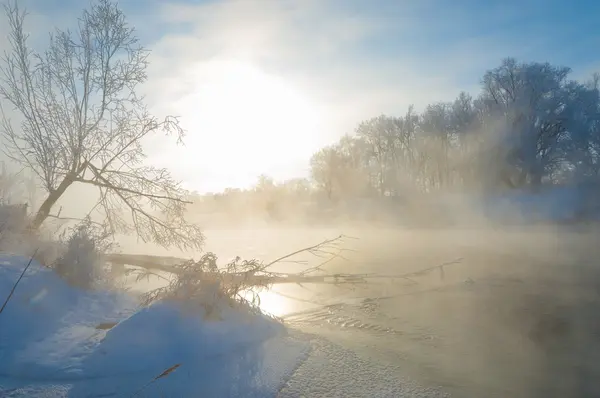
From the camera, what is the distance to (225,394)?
3.87 m

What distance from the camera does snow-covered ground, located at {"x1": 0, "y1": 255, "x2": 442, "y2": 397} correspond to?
4012 mm

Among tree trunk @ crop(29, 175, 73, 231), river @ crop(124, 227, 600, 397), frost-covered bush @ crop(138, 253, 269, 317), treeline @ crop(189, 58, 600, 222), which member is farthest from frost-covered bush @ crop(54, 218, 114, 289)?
treeline @ crop(189, 58, 600, 222)

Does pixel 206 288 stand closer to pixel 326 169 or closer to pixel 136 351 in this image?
pixel 136 351

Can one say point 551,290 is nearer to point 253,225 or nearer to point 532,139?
point 532,139

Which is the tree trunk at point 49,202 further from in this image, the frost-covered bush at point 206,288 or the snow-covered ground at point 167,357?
the frost-covered bush at point 206,288

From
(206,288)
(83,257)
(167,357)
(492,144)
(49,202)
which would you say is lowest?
(167,357)

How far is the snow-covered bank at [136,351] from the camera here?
4.06m

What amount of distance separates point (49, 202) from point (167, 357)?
242 inches

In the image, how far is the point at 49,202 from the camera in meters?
8.97

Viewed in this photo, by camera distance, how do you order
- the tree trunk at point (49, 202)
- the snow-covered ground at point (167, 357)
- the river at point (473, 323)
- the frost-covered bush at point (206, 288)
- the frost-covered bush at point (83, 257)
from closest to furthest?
the snow-covered ground at point (167, 357), the river at point (473, 323), the frost-covered bush at point (206, 288), the frost-covered bush at point (83, 257), the tree trunk at point (49, 202)

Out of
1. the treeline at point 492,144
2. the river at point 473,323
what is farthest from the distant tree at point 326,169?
the river at point 473,323

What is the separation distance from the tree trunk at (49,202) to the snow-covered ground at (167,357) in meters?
3.22

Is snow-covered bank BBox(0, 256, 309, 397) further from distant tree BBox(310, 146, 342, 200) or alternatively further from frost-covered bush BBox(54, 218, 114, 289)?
distant tree BBox(310, 146, 342, 200)

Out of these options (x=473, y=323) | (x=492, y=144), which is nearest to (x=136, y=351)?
(x=473, y=323)
